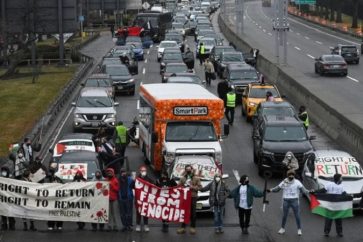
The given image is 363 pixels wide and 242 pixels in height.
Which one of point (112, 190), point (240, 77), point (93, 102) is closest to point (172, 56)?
point (240, 77)

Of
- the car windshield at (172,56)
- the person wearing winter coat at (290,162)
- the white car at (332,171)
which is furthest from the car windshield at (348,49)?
the white car at (332,171)

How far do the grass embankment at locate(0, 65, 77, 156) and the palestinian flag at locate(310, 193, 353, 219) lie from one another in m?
13.9

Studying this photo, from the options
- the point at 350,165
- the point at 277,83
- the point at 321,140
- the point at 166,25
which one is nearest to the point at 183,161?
the point at 350,165

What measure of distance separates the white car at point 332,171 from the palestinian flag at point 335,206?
2.00 metres

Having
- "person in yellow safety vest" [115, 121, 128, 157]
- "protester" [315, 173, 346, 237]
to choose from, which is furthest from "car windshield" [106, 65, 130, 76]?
"protester" [315, 173, 346, 237]

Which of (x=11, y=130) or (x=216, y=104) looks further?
(x=11, y=130)

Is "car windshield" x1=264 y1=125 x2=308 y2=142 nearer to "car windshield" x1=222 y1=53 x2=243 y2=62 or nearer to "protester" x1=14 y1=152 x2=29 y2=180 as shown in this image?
"protester" x1=14 y1=152 x2=29 y2=180

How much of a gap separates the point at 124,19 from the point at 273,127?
10683 centimetres

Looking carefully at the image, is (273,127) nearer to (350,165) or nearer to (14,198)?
(350,165)

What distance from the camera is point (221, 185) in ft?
66.3

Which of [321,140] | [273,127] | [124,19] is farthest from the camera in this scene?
[124,19]

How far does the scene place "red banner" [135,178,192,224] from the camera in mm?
20328

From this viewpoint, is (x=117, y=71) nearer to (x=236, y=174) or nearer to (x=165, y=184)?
(x=236, y=174)

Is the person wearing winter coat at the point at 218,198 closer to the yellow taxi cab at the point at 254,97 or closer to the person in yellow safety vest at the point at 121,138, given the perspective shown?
the person in yellow safety vest at the point at 121,138
